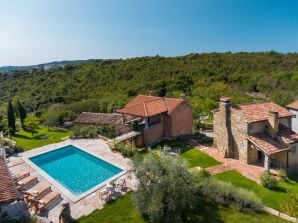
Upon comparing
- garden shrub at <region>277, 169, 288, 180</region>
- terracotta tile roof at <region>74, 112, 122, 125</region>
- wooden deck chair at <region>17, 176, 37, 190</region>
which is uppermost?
terracotta tile roof at <region>74, 112, 122, 125</region>

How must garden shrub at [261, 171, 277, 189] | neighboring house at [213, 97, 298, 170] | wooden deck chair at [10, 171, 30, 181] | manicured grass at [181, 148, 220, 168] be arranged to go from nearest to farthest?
garden shrub at [261, 171, 277, 189]
wooden deck chair at [10, 171, 30, 181]
neighboring house at [213, 97, 298, 170]
manicured grass at [181, 148, 220, 168]

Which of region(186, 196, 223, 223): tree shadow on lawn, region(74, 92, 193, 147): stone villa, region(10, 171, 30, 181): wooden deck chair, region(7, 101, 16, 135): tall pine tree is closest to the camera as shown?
region(186, 196, 223, 223): tree shadow on lawn

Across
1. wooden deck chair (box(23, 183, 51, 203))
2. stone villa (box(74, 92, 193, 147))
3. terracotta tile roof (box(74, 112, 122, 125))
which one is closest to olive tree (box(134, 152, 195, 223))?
wooden deck chair (box(23, 183, 51, 203))

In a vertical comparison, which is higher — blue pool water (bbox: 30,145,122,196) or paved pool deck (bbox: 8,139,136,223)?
paved pool deck (bbox: 8,139,136,223)

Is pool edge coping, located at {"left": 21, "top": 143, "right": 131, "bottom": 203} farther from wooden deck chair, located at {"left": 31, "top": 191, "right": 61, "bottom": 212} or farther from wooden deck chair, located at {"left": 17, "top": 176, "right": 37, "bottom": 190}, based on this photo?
wooden deck chair, located at {"left": 17, "top": 176, "right": 37, "bottom": 190}

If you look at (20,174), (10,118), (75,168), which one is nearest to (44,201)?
(20,174)

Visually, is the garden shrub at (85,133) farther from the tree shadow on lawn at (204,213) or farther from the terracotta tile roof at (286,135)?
the terracotta tile roof at (286,135)
